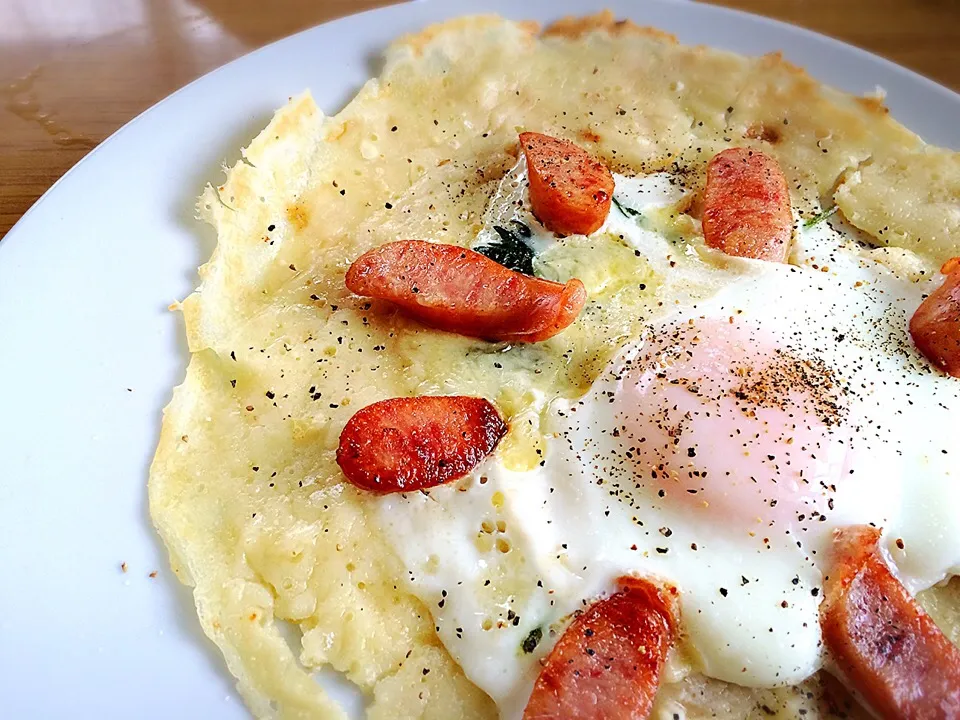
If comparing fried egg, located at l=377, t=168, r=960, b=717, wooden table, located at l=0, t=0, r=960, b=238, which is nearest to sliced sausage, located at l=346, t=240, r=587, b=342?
fried egg, located at l=377, t=168, r=960, b=717

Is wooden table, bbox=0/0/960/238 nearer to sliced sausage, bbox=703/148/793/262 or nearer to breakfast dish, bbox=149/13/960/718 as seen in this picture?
breakfast dish, bbox=149/13/960/718

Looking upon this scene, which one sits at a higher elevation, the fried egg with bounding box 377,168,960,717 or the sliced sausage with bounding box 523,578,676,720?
the fried egg with bounding box 377,168,960,717

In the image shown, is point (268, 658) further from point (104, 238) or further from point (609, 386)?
point (104, 238)

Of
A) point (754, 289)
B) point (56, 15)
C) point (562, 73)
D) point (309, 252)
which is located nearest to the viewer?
point (754, 289)

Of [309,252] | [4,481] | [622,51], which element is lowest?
[4,481]

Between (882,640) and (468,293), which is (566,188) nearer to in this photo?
(468,293)

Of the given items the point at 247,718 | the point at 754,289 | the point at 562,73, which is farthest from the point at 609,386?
the point at 562,73

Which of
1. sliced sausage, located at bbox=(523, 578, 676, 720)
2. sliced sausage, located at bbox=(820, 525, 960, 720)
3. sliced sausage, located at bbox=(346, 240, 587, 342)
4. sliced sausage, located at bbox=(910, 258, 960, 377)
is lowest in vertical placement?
sliced sausage, located at bbox=(523, 578, 676, 720)
